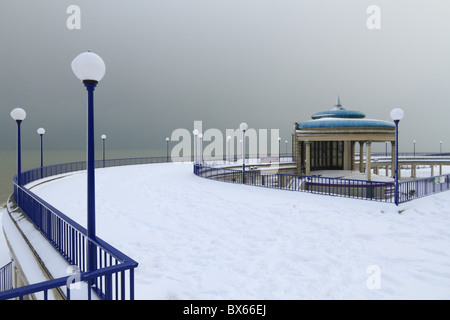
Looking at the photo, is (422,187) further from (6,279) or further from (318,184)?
(6,279)

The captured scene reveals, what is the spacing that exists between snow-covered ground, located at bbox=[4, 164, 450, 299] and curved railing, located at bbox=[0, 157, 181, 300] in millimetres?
925

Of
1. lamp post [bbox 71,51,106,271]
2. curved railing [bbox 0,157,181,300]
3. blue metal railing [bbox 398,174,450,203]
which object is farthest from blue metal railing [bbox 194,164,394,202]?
lamp post [bbox 71,51,106,271]

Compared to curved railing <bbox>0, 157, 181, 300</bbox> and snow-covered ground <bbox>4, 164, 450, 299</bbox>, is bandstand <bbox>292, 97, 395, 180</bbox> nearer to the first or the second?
snow-covered ground <bbox>4, 164, 450, 299</bbox>

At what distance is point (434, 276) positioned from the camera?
7367 mm

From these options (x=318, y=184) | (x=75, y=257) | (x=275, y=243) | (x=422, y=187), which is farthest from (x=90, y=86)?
(x=422, y=187)

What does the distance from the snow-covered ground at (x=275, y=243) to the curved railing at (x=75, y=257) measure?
925mm

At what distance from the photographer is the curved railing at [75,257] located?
376 centimetres

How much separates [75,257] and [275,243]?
5684mm

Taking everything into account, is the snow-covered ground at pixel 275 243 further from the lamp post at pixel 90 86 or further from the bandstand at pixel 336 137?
the bandstand at pixel 336 137

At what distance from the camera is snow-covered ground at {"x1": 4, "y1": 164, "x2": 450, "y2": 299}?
655cm

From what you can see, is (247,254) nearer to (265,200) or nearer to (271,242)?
(271,242)

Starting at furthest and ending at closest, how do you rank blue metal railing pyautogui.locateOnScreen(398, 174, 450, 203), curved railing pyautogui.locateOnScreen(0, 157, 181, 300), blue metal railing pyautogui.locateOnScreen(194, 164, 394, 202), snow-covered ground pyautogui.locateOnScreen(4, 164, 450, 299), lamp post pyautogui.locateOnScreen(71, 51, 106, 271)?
blue metal railing pyautogui.locateOnScreen(194, 164, 394, 202)
blue metal railing pyautogui.locateOnScreen(398, 174, 450, 203)
snow-covered ground pyautogui.locateOnScreen(4, 164, 450, 299)
lamp post pyautogui.locateOnScreen(71, 51, 106, 271)
curved railing pyautogui.locateOnScreen(0, 157, 181, 300)
